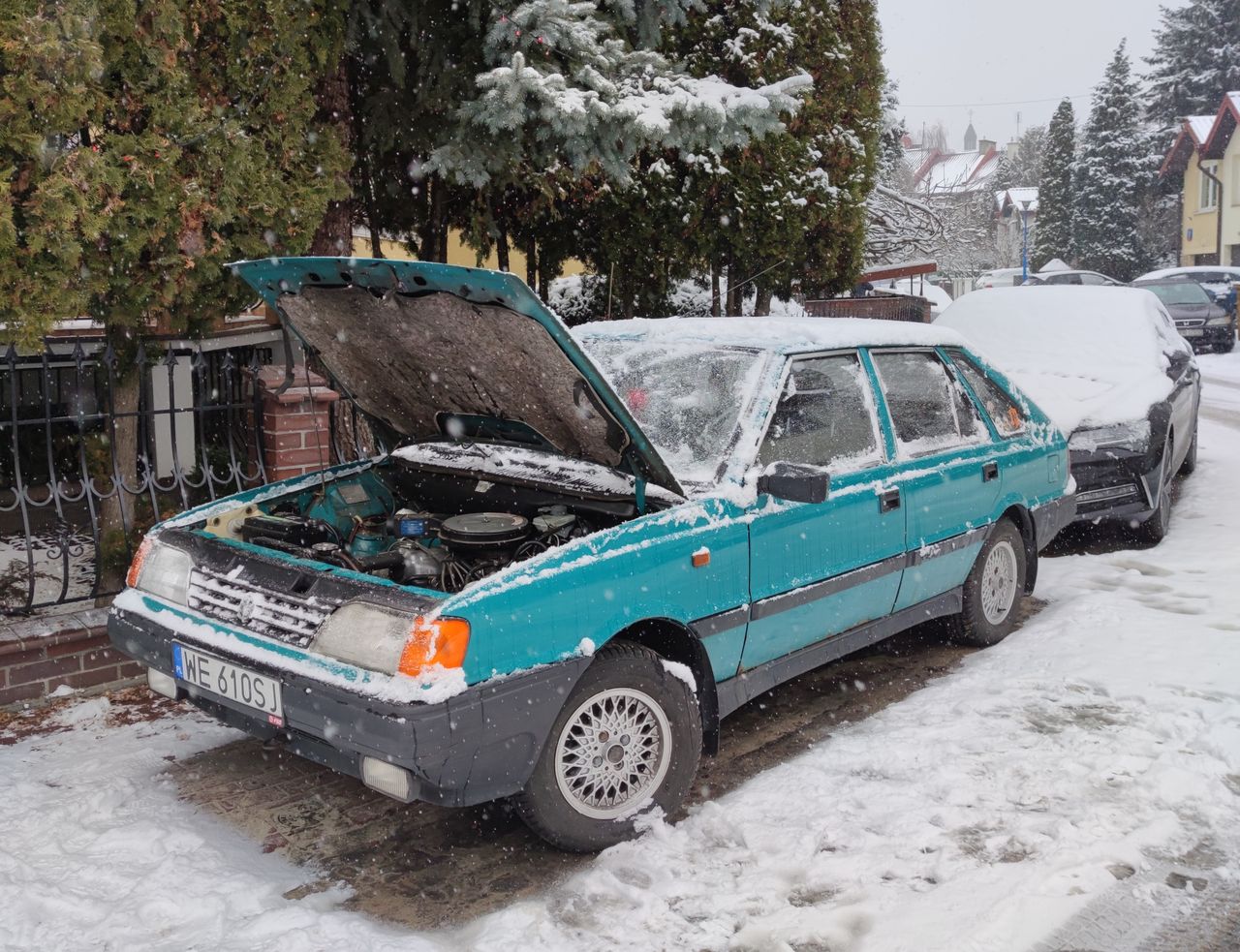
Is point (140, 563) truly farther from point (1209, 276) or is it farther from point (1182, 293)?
point (1209, 276)

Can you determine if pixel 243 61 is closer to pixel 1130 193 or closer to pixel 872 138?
pixel 872 138

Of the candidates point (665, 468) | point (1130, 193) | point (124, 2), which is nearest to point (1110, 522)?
point (665, 468)

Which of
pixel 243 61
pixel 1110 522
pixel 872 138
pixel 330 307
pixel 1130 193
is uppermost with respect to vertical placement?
pixel 1130 193

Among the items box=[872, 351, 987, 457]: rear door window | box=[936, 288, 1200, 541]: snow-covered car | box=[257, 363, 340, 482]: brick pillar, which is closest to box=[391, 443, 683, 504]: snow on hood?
box=[872, 351, 987, 457]: rear door window

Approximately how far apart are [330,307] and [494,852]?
82.9 inches

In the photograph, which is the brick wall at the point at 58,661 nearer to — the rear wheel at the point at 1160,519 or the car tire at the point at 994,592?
the car tire at the point at 994,592

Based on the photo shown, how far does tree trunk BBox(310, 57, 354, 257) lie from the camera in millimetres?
6141

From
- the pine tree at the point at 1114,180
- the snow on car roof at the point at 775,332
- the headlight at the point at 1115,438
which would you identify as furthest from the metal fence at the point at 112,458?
the pine tree at the point at 1114,180

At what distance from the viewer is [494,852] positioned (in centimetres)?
361

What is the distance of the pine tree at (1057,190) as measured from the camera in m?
48.7

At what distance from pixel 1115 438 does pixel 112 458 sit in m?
6.06

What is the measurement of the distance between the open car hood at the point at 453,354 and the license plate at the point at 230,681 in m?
1.33

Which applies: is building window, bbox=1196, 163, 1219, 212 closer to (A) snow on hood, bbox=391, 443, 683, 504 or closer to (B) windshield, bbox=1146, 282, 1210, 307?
(B) windshield, bbox=1146, 282, 1210, 307

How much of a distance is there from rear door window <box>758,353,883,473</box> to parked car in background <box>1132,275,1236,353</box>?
71.8 ft
